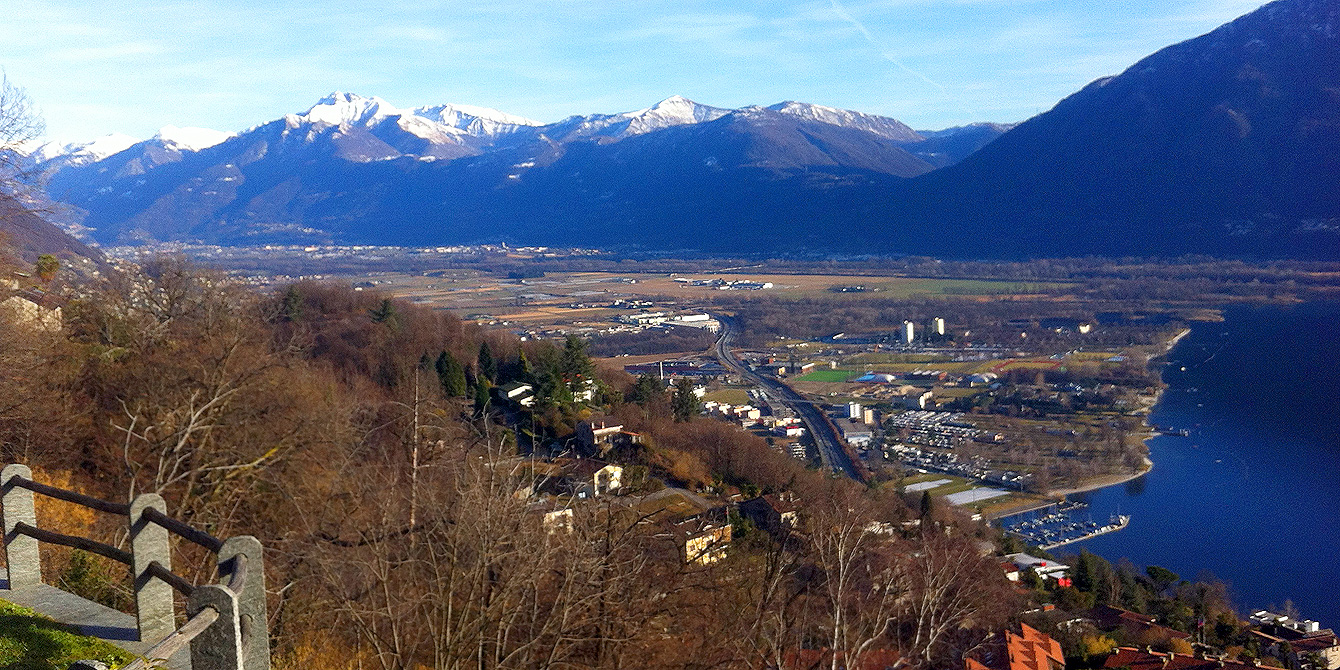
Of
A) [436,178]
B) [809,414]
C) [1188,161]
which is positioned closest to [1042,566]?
[809,414]

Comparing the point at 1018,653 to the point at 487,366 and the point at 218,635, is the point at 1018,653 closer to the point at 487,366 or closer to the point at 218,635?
the point at 218,635

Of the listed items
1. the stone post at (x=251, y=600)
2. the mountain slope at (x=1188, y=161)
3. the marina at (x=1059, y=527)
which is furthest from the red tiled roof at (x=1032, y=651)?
the mountain slope at (x=1188, y=161)

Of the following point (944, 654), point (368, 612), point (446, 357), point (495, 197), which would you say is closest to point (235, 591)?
point (368, 612)

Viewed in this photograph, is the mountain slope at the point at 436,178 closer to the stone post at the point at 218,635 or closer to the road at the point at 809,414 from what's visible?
the road at the point at 809,414

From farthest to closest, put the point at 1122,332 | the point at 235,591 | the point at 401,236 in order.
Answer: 1. the point at 401,236
2. the point at 1122,332
3. the point at 235,591

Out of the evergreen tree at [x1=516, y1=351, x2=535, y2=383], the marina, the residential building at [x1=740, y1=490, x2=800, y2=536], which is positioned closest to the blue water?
the marina

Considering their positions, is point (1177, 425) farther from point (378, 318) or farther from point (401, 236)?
point (401, 236)

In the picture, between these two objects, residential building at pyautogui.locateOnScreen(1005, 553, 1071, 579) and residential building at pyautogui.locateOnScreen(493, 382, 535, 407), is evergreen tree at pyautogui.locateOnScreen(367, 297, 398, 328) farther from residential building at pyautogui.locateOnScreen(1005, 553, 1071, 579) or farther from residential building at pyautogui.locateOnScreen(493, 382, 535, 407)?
residential building at pyautogui.locateOnScreen(1005, 553, 1071, 579)
